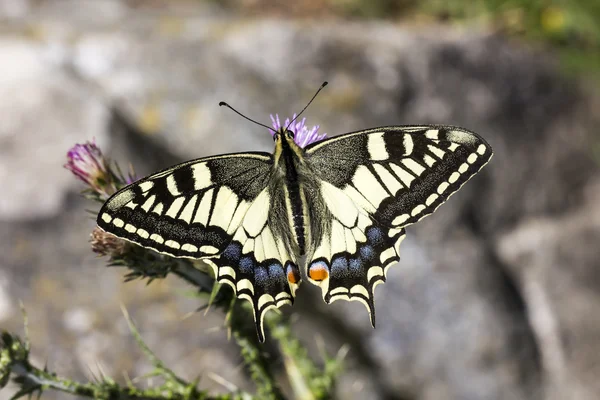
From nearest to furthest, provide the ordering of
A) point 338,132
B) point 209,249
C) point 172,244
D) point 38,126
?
point 172,244, point 209,249, point 38,126, point 338,132

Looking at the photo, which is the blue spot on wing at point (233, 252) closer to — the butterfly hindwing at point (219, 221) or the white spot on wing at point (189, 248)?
the butterfly hindwing at point (219, 221)

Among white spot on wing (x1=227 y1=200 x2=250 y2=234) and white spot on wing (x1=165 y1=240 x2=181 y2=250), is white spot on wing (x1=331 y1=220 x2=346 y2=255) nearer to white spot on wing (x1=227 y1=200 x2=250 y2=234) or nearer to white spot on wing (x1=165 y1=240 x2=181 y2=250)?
white spot on wing (x1=227 y1=200 x2=250 y2=234)

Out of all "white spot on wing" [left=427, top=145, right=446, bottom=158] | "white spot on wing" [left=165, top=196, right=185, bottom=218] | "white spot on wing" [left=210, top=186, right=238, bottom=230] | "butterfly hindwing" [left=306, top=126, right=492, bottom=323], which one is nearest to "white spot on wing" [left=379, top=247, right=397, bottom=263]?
"butterfly hindwing" [left=306, top=126, right=492, bottom=323]

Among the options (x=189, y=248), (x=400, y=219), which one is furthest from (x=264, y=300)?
(x=400, y=219)

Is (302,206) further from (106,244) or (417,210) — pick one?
(106,244)

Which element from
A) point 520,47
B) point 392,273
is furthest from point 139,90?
point 520,47

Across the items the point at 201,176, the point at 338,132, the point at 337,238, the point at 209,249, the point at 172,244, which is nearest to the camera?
the point at 172,244

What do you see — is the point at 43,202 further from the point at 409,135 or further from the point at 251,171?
the point at 409,135
